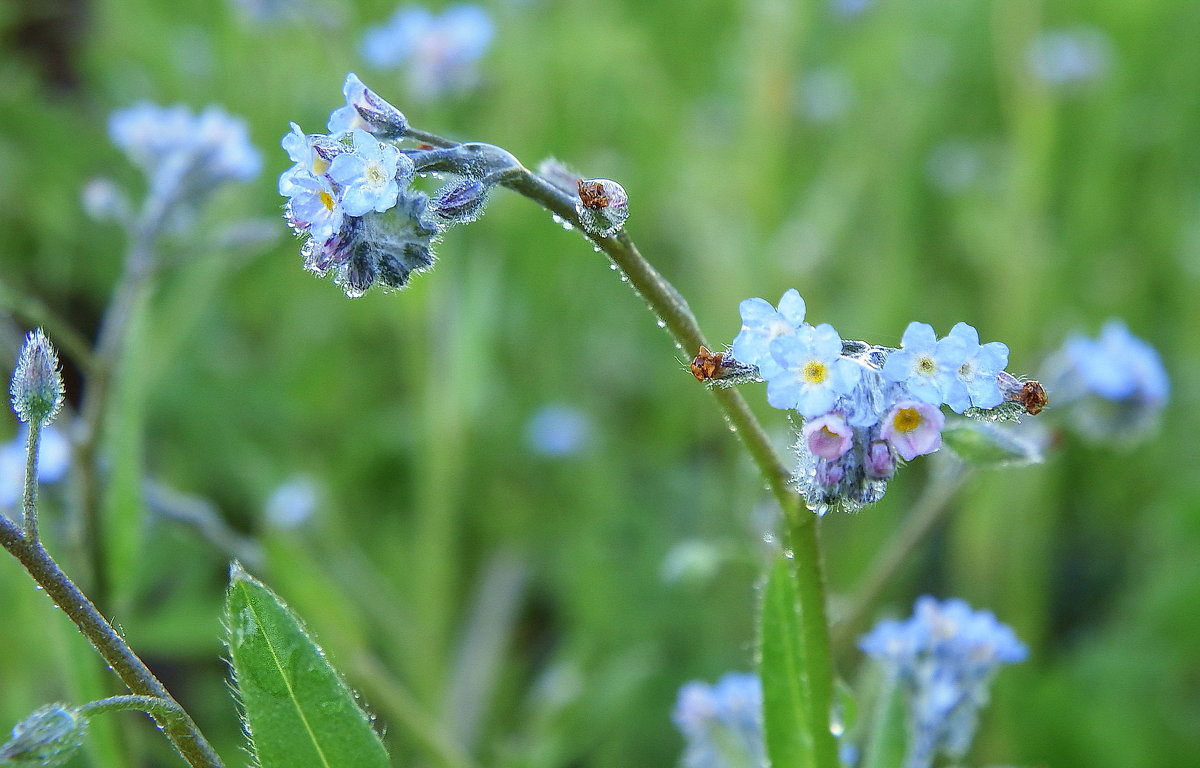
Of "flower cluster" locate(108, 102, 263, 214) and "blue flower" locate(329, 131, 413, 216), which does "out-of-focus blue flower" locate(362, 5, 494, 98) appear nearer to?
"flower cluster" locate(108, 102, 263, 214)

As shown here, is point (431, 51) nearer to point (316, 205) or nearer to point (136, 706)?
point (316, 205)

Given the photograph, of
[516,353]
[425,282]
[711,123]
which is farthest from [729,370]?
[711,123]

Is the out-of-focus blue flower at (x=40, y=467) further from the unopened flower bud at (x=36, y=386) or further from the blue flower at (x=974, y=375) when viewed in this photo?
the blue flower at (x=974, y=375)

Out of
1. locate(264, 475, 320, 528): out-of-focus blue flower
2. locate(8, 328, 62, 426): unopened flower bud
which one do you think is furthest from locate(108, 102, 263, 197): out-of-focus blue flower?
locate(8, 328, 62, 426): unopened flower bud

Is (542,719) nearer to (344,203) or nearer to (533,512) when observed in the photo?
(533,512)

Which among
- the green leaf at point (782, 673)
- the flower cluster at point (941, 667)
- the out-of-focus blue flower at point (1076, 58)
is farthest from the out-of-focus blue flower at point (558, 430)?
the out-of-focus blue flower at point (1076, 58)
